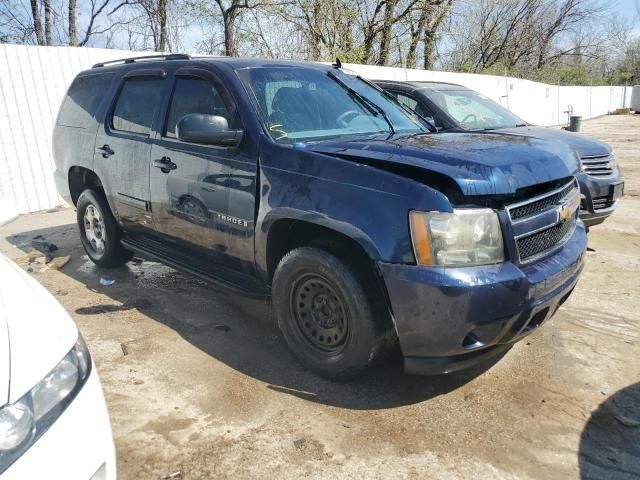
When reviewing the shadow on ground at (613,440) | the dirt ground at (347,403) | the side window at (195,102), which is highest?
the side window at (195,102)

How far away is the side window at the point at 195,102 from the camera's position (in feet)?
11.9

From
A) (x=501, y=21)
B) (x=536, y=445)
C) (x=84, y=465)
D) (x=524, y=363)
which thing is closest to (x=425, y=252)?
(x=536, y=445)

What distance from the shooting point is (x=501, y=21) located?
34250 millimetres

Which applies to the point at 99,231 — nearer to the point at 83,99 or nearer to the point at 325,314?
the point at 83,99

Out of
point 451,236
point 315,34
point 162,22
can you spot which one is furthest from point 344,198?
point 162,22

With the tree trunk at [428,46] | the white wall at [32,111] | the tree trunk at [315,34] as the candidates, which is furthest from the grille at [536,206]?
the tree trunk at [428,46]

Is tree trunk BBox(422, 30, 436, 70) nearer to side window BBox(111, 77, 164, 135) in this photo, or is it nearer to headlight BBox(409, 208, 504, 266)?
side window BBox(111, 77, 164, 135)

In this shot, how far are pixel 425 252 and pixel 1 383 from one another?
6.00 feet

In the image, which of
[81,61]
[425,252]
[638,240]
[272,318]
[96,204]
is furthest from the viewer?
[81,61]

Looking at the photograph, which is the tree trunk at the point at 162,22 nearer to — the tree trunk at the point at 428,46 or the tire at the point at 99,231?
the tree trunk at the point at 428,46

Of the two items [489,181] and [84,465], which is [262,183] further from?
[84,465]

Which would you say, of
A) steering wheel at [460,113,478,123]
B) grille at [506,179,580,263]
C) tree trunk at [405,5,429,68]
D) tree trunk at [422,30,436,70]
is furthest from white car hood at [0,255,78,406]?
tree trunk at [422,30,436,70]

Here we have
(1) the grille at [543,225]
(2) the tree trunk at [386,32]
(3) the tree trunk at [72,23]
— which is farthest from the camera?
(2) the tree trunk at [386,32]

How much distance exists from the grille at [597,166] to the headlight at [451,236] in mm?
3991
